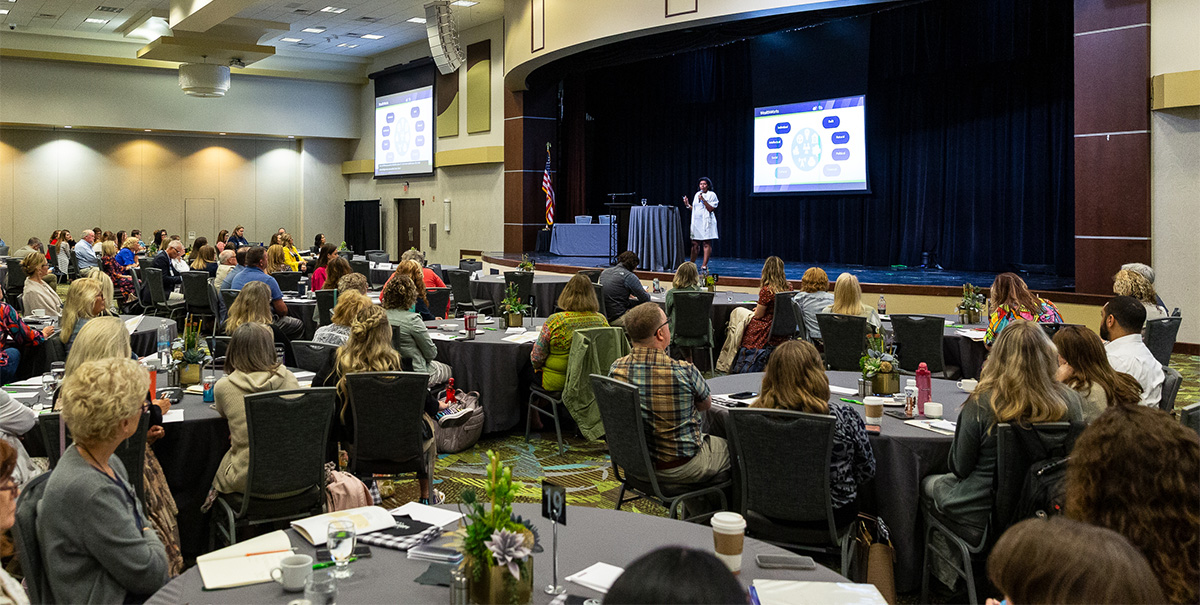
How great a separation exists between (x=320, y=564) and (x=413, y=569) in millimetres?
285

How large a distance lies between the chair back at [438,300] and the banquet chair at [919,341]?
4.46 meters

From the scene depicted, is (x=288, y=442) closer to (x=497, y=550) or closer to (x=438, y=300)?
(x=497, y=550)

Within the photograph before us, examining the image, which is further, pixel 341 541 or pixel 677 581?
pixel 341 541

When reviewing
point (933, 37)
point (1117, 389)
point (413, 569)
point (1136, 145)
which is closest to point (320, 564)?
point (413, 569)

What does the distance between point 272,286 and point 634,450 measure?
5460 mm

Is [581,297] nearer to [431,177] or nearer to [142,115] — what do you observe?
[431,177]

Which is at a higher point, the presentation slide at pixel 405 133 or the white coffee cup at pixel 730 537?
the presentation slide at pixel 405 133

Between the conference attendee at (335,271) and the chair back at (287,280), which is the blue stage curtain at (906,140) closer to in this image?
the chair back at (287,280)

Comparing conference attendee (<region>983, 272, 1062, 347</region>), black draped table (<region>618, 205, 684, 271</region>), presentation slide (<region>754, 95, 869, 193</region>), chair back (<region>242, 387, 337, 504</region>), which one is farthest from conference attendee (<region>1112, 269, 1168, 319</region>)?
presentation slide (<region>754, 95, 869, 193</region>)

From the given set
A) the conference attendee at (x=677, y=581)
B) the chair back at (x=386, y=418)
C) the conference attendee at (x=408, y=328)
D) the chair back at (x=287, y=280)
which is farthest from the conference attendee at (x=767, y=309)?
the conference attendee at (x=677, y=581)

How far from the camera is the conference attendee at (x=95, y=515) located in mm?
2219

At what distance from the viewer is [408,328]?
5590mm

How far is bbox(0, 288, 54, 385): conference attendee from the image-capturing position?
592 centimetres

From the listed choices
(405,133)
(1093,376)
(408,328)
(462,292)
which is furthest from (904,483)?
(405,133)
